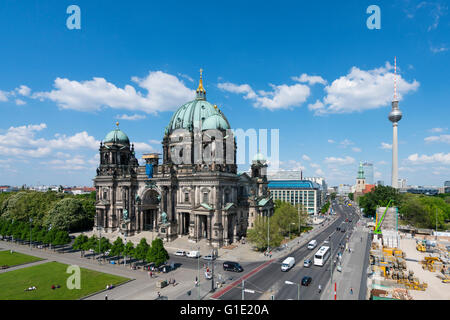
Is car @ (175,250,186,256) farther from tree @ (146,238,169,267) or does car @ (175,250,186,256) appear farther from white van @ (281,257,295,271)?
white van @ (281,257,295,271)

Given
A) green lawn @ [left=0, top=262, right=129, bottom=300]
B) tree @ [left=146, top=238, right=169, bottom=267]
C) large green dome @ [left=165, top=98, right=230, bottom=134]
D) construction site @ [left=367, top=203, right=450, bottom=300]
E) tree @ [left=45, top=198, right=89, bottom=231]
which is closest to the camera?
construction site @ [left=367, top=203, right=450, bottom=300]

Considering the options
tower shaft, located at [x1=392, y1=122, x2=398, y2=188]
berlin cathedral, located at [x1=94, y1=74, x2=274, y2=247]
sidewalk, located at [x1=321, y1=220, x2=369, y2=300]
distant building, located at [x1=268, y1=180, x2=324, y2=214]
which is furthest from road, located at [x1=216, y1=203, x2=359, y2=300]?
tower shaft, located at [x1=392, y1=122, x2=398, y2=188]

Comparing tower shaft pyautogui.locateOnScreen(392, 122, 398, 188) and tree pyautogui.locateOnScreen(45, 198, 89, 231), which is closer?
tree pyautogui.locateOnScreen(45, 198, 89, 231)

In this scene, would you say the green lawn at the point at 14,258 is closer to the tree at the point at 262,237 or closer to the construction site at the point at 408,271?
the tree at the point at 262,237

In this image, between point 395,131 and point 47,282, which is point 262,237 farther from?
point 395,131

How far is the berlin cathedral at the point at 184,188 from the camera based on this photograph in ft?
251

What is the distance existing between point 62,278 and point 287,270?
146 feet

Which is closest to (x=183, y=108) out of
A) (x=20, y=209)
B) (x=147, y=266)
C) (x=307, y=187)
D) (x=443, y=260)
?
(x=147, y=266)

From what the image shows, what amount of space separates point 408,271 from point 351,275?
595 inches

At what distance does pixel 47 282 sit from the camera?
48.3 meters

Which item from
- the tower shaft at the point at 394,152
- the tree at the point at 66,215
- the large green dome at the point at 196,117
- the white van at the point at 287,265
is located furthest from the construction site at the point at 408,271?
the tower shaft at the point at 394,152

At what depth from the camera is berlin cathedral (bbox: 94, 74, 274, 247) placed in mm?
76375

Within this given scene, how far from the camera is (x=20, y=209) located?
96562mm
